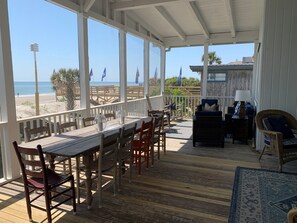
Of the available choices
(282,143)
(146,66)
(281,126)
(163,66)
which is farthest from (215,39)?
(282,143)

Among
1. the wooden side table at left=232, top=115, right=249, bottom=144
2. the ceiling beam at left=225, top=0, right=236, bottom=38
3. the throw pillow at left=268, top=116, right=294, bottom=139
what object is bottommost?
the wooden side table at left=232, top=115, right=249, bottom=144

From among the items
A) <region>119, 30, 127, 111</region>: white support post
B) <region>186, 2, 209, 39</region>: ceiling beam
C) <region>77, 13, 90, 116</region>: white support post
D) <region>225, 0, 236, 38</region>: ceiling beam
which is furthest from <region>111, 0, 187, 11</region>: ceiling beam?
<region>225, 0, 236, 38</region>: ceiling beam

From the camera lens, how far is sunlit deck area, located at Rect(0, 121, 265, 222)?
2.36 metres

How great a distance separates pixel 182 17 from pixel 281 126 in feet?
14.7

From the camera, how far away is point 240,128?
17.4 feet

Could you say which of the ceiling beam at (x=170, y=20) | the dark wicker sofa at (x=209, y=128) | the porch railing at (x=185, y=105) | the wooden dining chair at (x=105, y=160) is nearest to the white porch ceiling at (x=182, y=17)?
the ceiling beam at (x=170, y=20)

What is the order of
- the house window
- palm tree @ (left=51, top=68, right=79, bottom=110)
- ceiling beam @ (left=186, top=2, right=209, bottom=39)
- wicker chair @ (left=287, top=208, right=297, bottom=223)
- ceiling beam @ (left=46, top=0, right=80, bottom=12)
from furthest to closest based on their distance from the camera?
the house window → palm tree @ (left=51, top=68, right=79, bottom=110) → ceiling beam @ (left=186, top=2, right=209, bottom=39) → ceiling beam @ (left=46, top=0, right=80, bottom=12) → wicker chair @ (left=287, top=208, right=297, bottom=223)

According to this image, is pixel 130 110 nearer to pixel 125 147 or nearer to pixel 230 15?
pixel 125 147

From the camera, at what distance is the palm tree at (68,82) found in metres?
8.10

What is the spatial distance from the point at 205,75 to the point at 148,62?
231 cm

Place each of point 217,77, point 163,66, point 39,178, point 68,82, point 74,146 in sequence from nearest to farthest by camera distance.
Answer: point 39,178 < point 74,146 < point 68,82 < point 163,66 < point 217,77

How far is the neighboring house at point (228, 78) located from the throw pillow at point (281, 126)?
6.23m

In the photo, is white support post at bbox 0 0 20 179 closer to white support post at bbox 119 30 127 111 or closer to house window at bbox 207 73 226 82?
white support post at bbox 119 30 127 111

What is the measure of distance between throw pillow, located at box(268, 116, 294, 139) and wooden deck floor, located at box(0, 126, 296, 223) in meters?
0.74
